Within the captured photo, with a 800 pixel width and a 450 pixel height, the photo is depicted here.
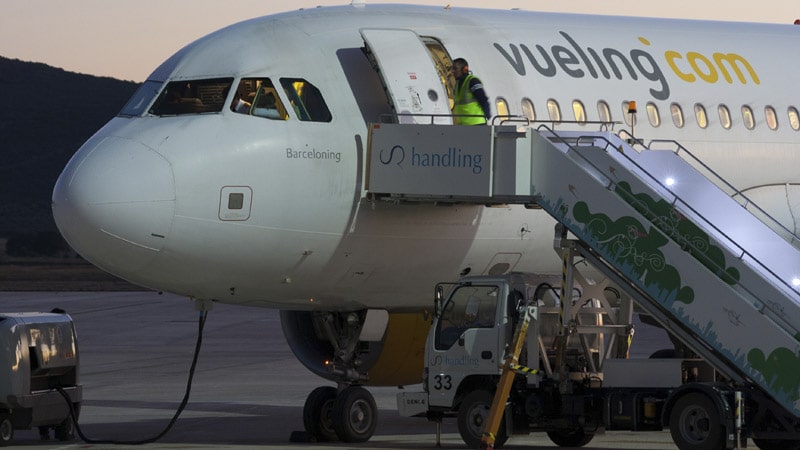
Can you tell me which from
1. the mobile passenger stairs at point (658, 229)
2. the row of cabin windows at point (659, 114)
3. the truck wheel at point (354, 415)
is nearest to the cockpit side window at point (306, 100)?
the mobile passenger stairs at point (658, 229)

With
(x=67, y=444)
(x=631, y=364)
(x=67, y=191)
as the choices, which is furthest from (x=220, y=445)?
(x=631, y=364)

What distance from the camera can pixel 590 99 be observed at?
24.7 metres

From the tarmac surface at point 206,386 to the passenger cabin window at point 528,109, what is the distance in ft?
14.6

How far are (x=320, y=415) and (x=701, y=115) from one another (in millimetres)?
6975

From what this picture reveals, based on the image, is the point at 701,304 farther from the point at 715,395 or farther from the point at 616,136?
the point at 616,136

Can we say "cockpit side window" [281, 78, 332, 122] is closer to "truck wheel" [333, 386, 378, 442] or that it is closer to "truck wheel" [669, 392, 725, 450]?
"truck wheel" [333, 386, 378, 442]

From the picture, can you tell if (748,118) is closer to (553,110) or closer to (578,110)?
(578,110)

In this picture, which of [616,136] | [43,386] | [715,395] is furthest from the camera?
[43,386]

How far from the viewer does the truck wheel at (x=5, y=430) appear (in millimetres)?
23812

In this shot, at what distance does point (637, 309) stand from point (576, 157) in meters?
2.56

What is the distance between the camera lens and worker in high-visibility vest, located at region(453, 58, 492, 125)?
23047mm

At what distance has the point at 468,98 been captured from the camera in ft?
75.8

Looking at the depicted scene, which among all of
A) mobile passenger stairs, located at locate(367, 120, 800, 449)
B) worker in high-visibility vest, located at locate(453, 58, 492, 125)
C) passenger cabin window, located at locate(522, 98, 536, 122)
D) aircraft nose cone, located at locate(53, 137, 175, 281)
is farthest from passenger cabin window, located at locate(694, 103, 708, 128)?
aircraft nose cone, located at locate(53, 137, 175, 281)

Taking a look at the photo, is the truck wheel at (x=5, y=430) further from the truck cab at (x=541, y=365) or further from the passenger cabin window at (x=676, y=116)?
the passenger cabin window at (x=676, y=116)
